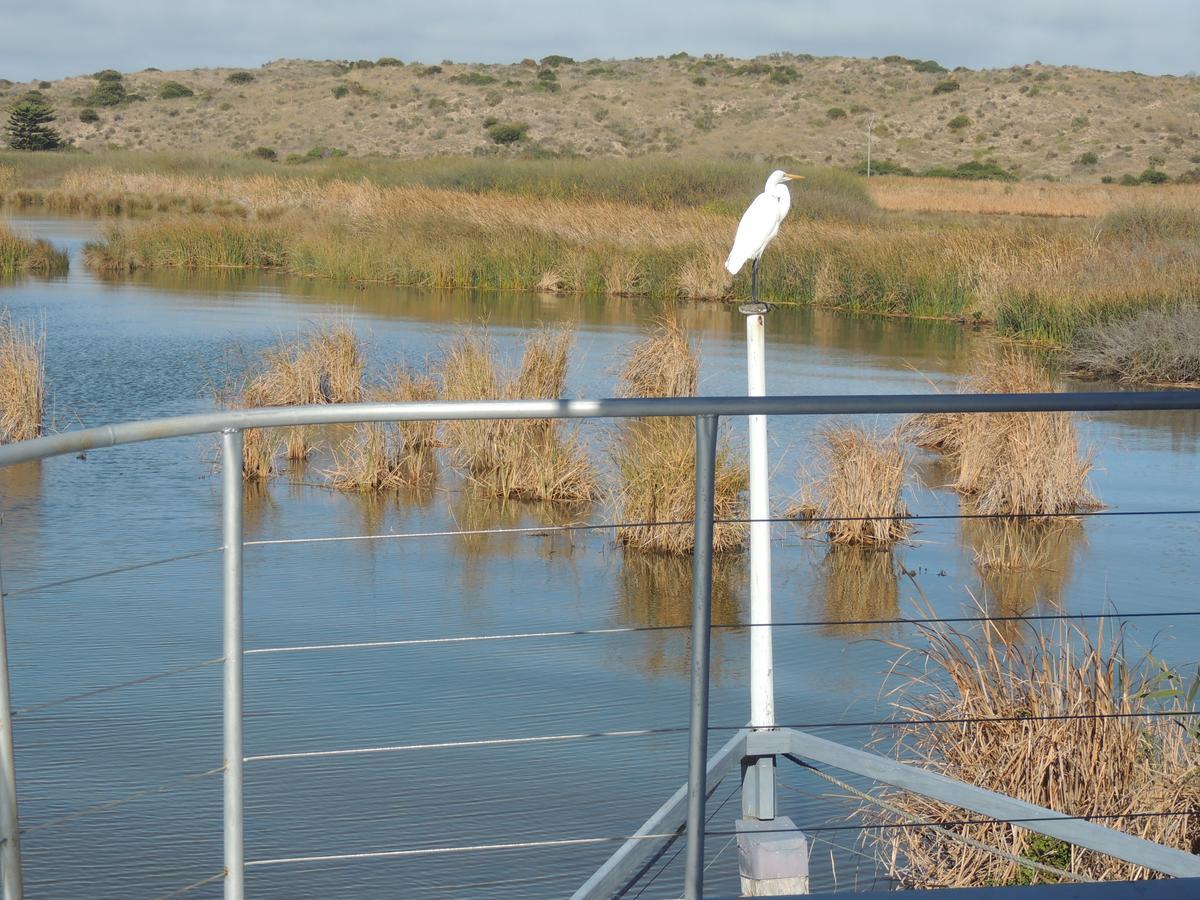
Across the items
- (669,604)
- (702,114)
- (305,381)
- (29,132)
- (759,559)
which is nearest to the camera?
(759,559)

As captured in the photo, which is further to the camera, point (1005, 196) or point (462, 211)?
point (1005, 196)

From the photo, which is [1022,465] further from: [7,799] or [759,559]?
[7,799]

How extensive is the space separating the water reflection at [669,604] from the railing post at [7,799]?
421cm

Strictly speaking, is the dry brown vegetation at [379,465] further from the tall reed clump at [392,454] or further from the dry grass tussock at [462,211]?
the dry grass tussock at [462,211]

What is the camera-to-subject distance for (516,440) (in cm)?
902

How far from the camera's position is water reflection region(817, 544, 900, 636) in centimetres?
695

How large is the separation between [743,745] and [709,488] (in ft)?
5.61

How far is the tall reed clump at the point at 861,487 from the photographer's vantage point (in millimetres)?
7922

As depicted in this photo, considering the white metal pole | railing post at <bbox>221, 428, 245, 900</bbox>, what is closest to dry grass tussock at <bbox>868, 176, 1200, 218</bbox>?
the white metal pole

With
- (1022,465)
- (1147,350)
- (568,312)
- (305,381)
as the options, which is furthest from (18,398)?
(1147,350)

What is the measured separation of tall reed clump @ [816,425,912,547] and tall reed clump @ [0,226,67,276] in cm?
1439

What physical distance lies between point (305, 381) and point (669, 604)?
3999mm

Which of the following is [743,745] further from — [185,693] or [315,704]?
[185,693]

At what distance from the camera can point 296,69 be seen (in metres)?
78.6
